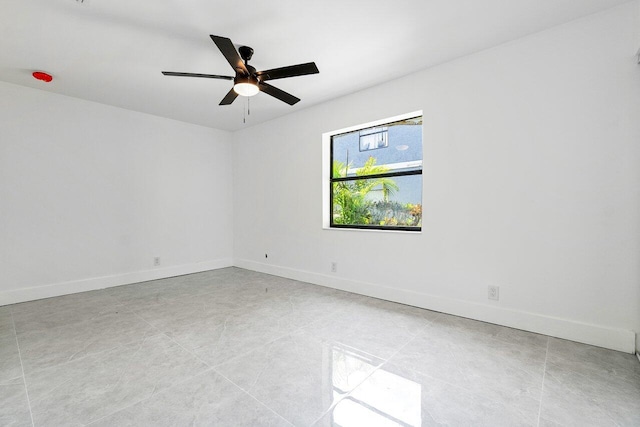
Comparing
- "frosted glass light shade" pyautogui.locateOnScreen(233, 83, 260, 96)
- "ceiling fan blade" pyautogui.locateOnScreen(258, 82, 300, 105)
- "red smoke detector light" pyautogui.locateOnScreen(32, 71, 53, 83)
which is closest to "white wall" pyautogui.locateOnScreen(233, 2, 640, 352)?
"ceiling fan blade" pyautogui.locateOnScreen(258, 82, 300, 105)

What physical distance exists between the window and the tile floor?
1.17m

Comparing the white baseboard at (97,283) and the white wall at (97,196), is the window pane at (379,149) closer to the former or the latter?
the white wall at (97,196)

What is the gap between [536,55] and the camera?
2.37 m

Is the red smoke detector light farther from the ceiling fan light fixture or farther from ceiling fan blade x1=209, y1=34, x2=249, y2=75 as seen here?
ceiling fan blade x1=209, y1=34, x2=249, y2=75

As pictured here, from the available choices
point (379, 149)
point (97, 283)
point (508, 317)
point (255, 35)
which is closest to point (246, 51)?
point (255, 35)

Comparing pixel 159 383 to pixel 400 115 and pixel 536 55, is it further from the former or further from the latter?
pixel 536 55

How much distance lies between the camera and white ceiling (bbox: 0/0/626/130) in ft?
6.81

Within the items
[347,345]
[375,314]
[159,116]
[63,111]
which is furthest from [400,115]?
[63,111]

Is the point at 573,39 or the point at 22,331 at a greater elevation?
the point at 573,39

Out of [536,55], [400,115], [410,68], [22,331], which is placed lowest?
[22,331]

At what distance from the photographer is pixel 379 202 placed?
357 centimetres

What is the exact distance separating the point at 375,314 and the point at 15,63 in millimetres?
4401

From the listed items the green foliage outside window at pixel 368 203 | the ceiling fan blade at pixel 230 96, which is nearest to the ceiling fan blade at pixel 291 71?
the ceiling fan blade at pixel 230 96

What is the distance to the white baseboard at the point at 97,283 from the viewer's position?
3264mm
